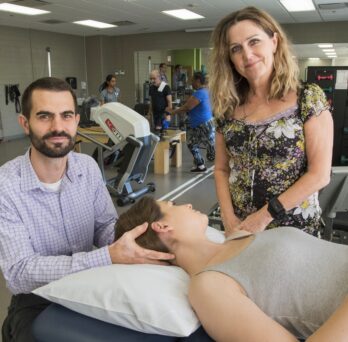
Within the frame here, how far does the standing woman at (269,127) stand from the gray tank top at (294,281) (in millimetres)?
383

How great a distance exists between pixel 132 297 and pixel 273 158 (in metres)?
0.74

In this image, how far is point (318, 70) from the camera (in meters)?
4.70

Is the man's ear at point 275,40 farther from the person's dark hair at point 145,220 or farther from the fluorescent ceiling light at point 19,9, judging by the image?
the fluorescent ceiling light at point 19,9

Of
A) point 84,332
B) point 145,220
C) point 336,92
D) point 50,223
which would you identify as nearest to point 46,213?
point 50,223

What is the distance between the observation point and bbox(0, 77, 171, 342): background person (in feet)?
3.89

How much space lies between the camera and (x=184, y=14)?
27.1 ft

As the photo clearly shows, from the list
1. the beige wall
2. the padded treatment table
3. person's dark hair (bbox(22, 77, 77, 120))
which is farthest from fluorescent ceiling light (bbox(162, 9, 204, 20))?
the padded treatment table

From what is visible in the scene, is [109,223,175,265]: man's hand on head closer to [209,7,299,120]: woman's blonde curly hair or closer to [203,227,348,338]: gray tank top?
[203,227,348,338]: gray tank top

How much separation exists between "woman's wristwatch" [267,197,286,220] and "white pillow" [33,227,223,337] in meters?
0.45

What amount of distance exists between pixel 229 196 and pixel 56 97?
770 millimetres

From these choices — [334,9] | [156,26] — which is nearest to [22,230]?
[334,9]

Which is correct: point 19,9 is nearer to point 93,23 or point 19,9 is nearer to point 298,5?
point 93,23

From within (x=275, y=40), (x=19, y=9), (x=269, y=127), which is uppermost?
(x=19, y=9)

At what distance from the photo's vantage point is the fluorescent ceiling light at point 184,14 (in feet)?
26.0
